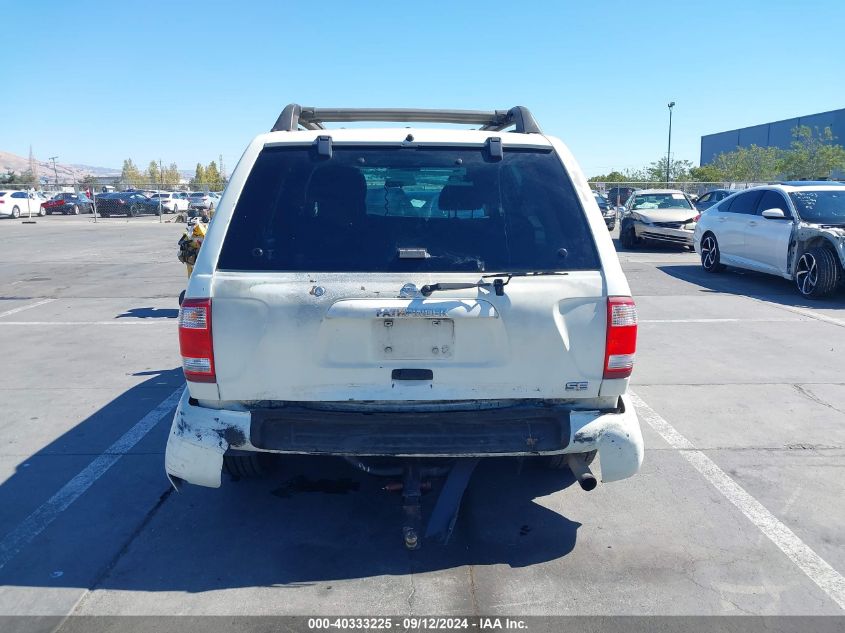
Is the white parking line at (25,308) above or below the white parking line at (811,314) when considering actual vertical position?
above

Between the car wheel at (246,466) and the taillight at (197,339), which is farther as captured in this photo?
the car wheel at (246,466)

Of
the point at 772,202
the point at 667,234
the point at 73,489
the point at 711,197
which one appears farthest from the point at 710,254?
the point at 73,489

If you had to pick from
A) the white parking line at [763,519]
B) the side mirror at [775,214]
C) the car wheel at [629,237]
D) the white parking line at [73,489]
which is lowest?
the white parking line at [763,519]

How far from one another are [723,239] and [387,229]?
11.7 meters

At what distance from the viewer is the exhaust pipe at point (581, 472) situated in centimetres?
350

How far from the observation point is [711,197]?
78.6 ft

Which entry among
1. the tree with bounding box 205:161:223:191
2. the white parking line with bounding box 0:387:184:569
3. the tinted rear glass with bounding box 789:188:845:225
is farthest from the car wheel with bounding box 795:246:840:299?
the tree with bounding box 205:161:223:191

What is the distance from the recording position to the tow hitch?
3.51 m

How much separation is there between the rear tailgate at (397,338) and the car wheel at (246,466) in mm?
783

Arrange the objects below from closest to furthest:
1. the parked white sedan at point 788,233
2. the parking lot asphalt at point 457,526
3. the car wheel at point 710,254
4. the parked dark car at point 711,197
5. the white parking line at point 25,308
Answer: the parking lot asphalt at point 457,526
the white parking line at point 25,308
the parked white sedan at point 788,233
the car wheel at point 710,254
the parked dark car at point 711,197

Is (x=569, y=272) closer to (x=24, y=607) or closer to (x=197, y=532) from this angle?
(x=197, y=532)

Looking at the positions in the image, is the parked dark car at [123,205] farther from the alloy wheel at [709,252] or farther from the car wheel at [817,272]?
the car wheel at [817,272]

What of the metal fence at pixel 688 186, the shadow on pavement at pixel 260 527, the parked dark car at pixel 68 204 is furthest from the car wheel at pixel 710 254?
the parked dark car at pixel 68 204

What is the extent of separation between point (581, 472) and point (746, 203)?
11.2 meters
